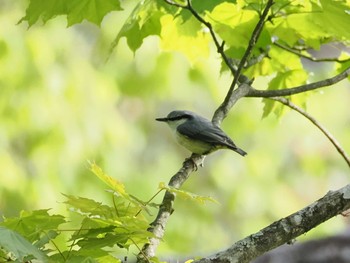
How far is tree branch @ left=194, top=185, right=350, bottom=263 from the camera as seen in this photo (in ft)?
2.83

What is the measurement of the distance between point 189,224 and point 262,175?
494mm

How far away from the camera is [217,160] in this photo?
431cm

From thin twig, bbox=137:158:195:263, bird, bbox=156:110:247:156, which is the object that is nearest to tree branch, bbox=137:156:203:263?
thin twig, bbox=137:158:195:263

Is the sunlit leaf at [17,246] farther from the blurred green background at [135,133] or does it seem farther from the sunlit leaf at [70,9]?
the blurred green background at [135,133]

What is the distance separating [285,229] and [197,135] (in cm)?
110

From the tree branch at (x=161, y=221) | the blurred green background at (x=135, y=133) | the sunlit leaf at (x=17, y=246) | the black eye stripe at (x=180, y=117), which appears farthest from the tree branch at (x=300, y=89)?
the blurred green background at (x=135, y=133)

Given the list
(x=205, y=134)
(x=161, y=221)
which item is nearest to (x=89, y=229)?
(x=161, y=221)

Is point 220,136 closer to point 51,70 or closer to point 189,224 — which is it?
point 51,70

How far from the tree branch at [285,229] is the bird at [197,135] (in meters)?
0.91

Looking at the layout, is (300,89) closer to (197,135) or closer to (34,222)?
(34,222)

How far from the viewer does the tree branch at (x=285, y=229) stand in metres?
0.86

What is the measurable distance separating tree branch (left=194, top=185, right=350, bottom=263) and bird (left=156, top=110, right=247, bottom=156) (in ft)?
3.00

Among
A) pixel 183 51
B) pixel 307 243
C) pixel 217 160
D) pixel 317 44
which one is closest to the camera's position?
pixel 317 44

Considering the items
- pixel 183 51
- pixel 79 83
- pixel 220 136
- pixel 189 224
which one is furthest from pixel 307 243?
pixel 189 224
